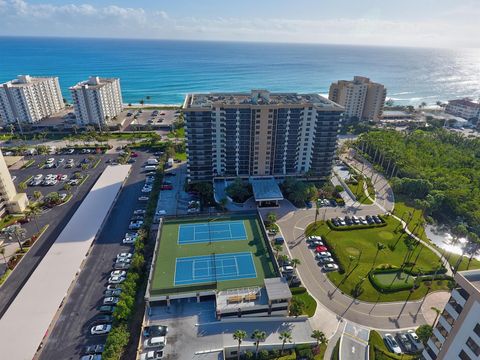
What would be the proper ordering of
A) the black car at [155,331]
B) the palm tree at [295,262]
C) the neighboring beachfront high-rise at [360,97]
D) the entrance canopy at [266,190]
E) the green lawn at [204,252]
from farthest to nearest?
the neighboring beachfront high-rise at [360,97] → the entrance canopy at [266,190] → the palm tree at [295,262] → the green lawn at [204,252] → the black car at [155,331]

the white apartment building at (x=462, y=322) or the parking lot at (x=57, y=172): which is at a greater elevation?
the white apartment building at (x=462, y=322)

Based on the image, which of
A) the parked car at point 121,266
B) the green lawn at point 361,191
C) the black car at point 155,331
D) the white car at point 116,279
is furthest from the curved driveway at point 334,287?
the white car at point 116,279

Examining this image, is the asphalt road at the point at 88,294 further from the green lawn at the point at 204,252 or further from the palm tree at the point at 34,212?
the palm tree at the point at 34,212

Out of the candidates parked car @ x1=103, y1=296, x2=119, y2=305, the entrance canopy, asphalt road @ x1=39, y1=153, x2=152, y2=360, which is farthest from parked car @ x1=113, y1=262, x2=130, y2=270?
the entrance canopy

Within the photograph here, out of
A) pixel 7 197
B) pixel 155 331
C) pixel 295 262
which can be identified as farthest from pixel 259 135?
pixel 7 197

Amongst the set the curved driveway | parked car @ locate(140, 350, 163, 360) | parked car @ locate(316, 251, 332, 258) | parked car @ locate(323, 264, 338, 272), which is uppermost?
parked car @ locate(140, 350, 163, 360)

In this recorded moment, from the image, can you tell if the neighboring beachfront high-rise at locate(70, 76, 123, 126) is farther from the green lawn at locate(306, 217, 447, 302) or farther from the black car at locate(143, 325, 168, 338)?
the black car at locate(143, 325, 168, 338)
